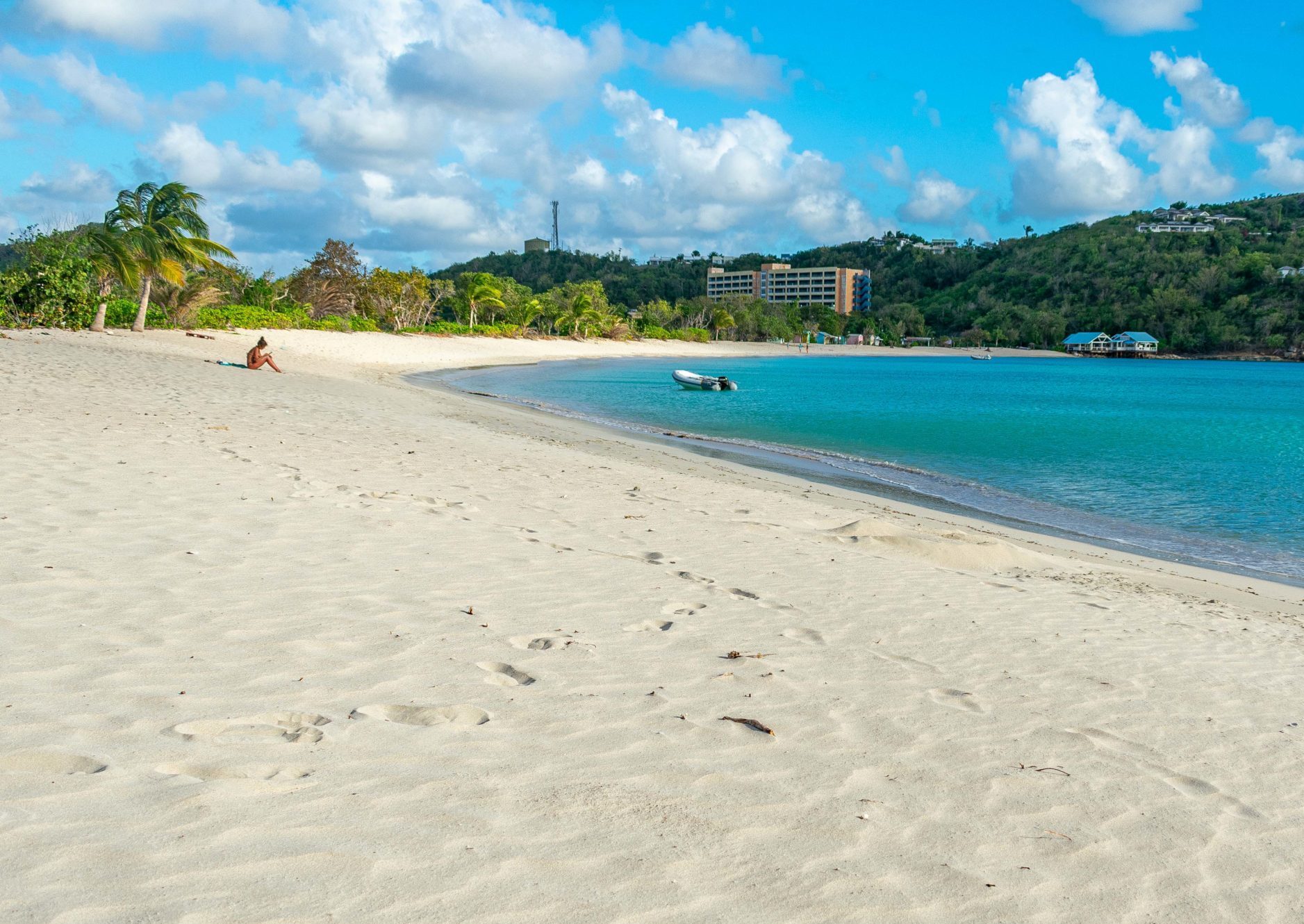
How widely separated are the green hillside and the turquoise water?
8997 cm

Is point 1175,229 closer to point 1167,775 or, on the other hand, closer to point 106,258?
point 106,258

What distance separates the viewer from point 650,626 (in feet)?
17.0

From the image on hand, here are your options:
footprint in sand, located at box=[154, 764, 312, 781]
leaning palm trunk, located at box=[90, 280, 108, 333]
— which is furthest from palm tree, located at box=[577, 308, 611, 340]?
footprint in sand, located at box=[154, 764, 312, 781]

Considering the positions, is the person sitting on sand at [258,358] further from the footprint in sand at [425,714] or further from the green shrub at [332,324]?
the green shrub at [332,324]

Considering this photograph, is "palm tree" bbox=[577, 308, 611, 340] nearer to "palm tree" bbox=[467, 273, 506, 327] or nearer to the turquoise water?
"palm tree" bbox=[467, 273, 506, 327]

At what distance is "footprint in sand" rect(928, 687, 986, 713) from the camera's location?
14.0 ft

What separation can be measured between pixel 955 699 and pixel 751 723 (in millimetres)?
1264

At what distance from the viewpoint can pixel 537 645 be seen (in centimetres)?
465

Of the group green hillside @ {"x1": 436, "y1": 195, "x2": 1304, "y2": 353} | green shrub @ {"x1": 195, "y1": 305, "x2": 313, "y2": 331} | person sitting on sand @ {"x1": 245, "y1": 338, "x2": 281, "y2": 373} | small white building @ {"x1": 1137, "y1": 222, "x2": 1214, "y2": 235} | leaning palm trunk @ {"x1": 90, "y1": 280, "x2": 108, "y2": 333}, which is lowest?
person sitting on sand @ {"x1": 245, "y1": 338, "x2": 281, "y2": 373}

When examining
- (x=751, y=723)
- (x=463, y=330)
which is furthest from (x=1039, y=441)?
(x=463, y=330)

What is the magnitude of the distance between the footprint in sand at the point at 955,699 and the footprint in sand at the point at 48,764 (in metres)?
3.72

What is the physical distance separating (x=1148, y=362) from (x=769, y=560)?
5743 inches

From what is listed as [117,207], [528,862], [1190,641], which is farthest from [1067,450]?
[117,207]

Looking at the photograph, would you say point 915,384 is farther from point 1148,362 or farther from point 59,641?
point 1148,362
